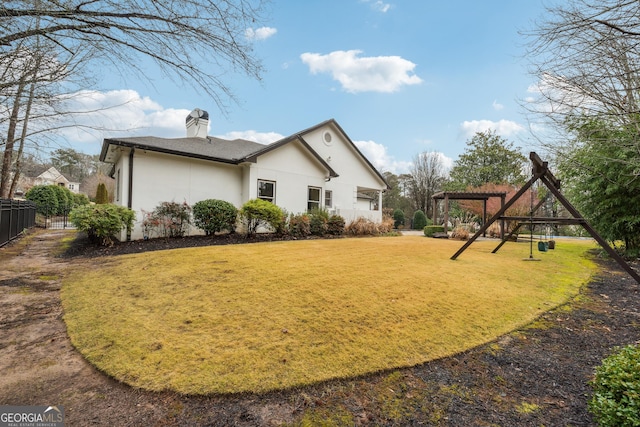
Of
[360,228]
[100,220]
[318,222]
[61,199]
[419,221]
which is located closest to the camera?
[100,220]

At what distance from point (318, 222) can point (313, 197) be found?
2913 mm

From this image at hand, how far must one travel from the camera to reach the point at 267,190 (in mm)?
13609

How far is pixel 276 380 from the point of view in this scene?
2416 millimetres

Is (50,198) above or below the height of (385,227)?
above

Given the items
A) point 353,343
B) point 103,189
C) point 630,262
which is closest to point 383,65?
point 630,262

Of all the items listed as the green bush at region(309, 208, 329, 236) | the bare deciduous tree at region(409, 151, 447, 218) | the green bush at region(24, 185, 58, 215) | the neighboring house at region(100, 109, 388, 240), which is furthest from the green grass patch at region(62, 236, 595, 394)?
the bare deciduous tree at region(409, 151, 447, 218)

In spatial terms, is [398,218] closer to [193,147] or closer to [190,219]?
[193,147]

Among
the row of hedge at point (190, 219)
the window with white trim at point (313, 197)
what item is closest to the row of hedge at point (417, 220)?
the window with white trim at point (313, 197)

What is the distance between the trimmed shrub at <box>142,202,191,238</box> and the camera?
405 inches

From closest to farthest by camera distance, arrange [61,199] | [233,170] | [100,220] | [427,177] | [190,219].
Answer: [100,220] < [190,219] < [233,170] < [61,199] < [427,177]

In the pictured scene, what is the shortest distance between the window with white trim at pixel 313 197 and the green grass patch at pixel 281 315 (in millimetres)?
8861

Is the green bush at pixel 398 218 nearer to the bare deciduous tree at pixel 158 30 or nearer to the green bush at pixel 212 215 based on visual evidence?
the green bush at pixel 212 215

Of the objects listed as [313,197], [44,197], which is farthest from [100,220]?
[44,197]

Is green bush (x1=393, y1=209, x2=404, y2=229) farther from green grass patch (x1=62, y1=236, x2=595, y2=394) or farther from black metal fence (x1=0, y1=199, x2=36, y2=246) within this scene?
black metal fence (x1=0, y1=199, x2=36, y2=246)
